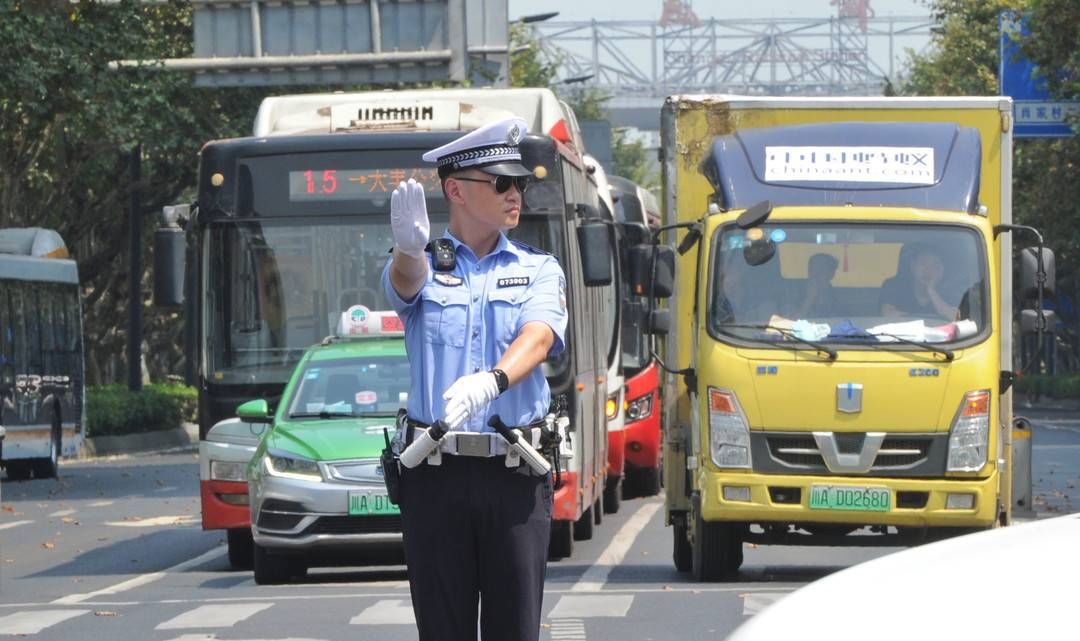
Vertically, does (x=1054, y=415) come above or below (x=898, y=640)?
below

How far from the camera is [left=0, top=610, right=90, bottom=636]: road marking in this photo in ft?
37.2

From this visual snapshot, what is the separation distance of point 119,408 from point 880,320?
3058 centimetres

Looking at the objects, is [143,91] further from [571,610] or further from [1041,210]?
[1041,210]

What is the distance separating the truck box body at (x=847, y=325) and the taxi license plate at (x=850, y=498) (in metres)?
0.01

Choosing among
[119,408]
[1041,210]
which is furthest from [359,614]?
[1041,210]

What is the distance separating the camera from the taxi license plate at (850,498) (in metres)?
12.6

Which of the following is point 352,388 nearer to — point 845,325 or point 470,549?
point 845,325

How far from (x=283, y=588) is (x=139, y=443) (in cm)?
2972

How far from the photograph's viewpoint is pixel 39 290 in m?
31.3

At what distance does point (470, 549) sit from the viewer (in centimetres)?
578

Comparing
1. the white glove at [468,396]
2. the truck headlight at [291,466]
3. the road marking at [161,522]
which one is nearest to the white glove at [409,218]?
the white glove at [468,396]

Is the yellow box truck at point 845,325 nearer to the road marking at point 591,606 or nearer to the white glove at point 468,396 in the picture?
the road marking at point 591,606

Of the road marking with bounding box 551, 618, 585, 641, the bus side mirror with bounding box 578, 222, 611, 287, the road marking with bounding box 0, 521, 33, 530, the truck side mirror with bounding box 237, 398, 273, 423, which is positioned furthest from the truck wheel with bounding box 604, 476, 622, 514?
the road marking with bounding box 551, 618, 585, 641

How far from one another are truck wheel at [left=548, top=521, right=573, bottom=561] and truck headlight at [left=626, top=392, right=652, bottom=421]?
7.35m
